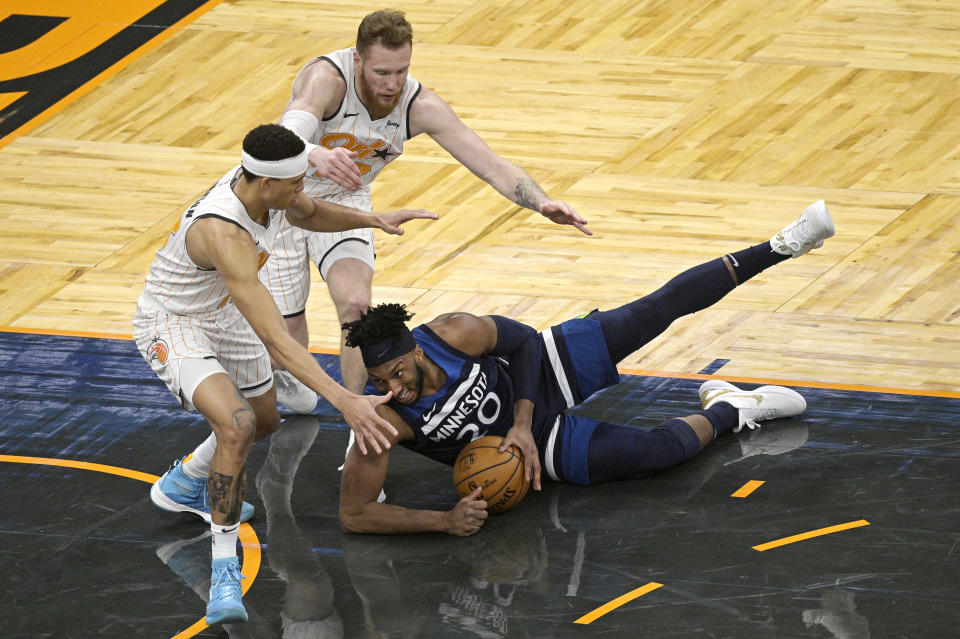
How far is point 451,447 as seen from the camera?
7164mm

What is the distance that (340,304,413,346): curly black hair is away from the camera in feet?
21.8

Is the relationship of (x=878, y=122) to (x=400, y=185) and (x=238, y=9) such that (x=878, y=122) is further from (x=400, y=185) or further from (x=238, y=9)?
(x=238, y=9)

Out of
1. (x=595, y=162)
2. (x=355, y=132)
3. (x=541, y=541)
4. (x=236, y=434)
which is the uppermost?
(x=355, y=132)

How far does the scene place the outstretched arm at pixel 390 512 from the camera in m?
6.90

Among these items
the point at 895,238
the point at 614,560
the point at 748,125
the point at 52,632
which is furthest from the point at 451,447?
the point at 748,125

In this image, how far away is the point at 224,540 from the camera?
637 centimetres

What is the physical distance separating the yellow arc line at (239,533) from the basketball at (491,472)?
949mm

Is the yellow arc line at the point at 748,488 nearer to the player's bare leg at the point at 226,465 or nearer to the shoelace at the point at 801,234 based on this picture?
the shoelace at the point at 801,234

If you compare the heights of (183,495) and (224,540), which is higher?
(224,540)

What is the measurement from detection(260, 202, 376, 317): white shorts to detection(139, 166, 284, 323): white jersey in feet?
3.48

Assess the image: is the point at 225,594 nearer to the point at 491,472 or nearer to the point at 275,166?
the point at 491,472

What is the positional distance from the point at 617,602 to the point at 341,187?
2.61 meters

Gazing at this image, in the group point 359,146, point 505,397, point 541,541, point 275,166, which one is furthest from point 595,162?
point 275,166

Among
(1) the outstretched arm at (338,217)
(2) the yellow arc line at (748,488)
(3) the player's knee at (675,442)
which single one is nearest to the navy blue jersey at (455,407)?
(1) the outstretched arm at (338,217)
